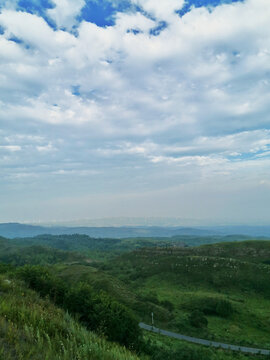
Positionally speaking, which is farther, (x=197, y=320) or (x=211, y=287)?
(x=211, y=287)

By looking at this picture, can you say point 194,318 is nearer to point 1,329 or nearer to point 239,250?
point 1,329

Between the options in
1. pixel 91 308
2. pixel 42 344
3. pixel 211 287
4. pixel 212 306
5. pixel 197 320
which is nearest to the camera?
pixel 42 344

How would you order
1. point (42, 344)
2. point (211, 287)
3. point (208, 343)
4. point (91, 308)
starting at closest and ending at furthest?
point (42, 344)
point (91, 308)
point (208, 343)
point (211, 287)

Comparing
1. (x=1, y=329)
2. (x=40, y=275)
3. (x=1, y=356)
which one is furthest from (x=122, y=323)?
(x=1, y=356)

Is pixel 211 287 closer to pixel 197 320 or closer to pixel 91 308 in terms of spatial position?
pixel 197 320

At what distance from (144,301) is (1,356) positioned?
7124cm

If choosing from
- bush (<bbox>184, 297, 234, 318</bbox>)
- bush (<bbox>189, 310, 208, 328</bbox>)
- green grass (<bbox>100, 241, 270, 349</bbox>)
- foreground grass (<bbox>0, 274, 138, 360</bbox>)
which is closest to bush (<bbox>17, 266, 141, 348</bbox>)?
foreground grass (<bbox>0, 274, 138, 360</bbox>)

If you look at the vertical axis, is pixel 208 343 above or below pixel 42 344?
below

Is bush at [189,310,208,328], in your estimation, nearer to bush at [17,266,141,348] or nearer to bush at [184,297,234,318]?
bush at [184,297,234,318]

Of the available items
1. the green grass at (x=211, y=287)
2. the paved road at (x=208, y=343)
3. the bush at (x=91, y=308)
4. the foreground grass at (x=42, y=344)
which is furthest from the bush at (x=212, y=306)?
the foreground grass at (x=42, y=344)

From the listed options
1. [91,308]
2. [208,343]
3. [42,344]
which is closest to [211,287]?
[208,343]

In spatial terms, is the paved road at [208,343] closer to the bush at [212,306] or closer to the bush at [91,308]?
the bush at [212,306]

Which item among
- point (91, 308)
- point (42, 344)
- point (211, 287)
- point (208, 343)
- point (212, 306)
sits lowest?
point (211, 287)

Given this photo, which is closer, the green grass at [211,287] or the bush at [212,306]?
the green grass at [211,287]
